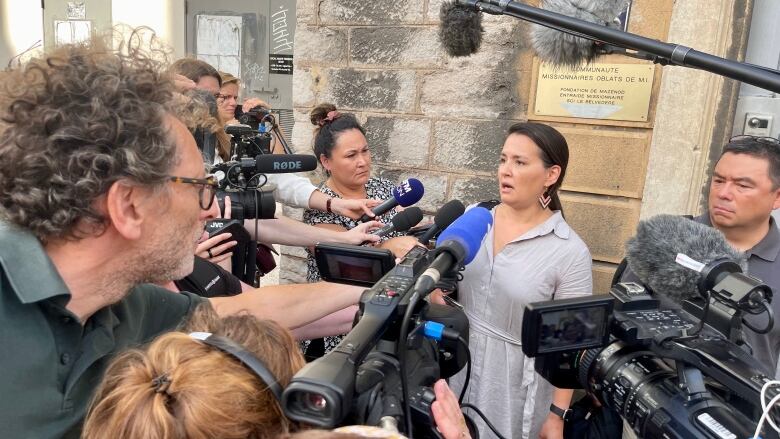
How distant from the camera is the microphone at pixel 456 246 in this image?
3.95 ft

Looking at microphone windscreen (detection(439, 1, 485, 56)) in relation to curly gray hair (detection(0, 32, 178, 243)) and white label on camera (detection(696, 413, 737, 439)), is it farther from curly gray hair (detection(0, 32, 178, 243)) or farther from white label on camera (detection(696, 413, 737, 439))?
white label on camera (detection(696, 413, 737, 439))

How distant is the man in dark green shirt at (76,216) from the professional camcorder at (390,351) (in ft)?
1.43

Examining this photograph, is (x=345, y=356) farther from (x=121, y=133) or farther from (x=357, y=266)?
(x=121, y=133)

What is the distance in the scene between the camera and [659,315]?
1407mm

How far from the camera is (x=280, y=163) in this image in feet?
6.66

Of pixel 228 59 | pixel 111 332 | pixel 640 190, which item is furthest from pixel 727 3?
pixel 228 59

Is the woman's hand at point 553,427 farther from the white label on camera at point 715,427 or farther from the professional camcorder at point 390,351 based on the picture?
the white label on camera at point 715,427

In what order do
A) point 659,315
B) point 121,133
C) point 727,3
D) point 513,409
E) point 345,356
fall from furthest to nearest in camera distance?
point 727,3
point 513,409
point 659,315
point 121,133
point 345,356

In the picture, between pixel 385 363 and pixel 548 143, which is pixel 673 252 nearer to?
pixel 385 363

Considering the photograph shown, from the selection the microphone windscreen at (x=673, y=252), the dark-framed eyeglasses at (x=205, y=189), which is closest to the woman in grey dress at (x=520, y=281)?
the microphone windscreen at (x=673, y=252)

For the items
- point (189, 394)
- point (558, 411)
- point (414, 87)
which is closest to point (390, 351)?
point (189, 394)

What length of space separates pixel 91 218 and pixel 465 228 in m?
0.92

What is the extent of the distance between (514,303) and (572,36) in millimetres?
1252

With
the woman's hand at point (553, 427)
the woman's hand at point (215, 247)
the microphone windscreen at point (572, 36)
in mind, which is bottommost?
the woman's hand at point (553, 427)
